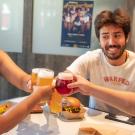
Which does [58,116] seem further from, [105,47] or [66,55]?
[66,55]

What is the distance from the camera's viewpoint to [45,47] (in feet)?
10.6

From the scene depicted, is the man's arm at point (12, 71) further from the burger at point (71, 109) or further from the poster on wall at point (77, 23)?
the poster on wall at point (77, 23)

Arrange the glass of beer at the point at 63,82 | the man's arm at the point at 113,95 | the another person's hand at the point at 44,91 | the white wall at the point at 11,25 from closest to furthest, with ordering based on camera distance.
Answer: the another person's hand at the point at 44,91
the glass of beer at the point at 63,82
the man's arm at the point at 113,95
the white wall at the point at 11,25

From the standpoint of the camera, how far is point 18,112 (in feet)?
3.91

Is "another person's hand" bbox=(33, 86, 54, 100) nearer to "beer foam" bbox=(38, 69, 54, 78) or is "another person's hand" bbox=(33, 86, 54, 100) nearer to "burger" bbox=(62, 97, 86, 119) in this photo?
"beer foam" bbox=(38, 69, 54, 78)

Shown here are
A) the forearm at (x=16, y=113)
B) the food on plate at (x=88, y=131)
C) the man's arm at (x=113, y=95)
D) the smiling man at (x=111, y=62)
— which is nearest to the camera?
the forearm at (x=16, y=113)

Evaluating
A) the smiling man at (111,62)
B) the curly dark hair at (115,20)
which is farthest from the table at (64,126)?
the curly dark hair at (115,20)

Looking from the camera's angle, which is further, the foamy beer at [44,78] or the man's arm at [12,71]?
the man's arm at [12,71]

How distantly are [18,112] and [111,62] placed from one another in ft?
3.52

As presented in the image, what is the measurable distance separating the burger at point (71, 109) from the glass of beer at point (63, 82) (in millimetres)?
157

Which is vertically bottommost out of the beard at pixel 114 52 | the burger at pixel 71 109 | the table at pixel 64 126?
the table at pixel 64 126

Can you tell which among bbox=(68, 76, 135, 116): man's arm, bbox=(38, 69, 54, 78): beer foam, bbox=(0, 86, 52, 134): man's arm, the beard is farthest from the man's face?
bbox=(0, 86, 52, 134): man's arm

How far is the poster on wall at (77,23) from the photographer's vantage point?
3.05 meters

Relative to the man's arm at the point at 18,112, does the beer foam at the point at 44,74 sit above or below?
above
